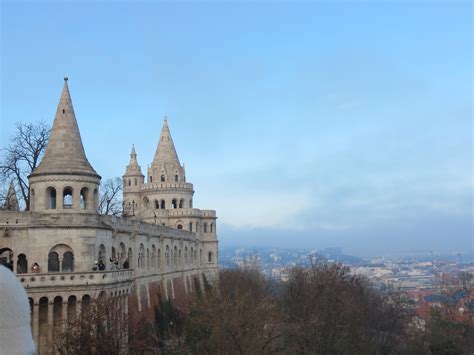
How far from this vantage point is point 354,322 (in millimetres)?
38781

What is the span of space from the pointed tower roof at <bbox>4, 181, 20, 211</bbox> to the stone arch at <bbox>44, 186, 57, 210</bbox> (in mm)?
12345

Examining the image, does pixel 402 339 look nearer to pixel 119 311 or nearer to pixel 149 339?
pixel 149 339

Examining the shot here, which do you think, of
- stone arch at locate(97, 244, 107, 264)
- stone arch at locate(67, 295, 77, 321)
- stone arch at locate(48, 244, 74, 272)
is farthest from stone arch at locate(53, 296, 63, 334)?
stone arch at locate(97, 244, 107, 264)

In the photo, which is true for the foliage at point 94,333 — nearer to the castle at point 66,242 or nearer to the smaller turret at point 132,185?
the castle at point 66,242

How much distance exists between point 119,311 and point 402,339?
28.0m

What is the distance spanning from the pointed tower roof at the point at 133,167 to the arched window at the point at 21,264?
38.1 metres

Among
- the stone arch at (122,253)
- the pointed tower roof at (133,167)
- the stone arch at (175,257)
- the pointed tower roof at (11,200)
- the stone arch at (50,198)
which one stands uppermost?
the pointed tower roof at (133,167)

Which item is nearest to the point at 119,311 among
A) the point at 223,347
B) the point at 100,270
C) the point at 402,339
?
the point at 100,270

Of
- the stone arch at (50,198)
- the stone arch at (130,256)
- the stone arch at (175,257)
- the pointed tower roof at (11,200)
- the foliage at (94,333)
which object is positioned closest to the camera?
the foliage at (94,333)

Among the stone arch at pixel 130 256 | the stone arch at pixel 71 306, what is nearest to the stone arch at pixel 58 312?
the stone arch at pixel 71 306

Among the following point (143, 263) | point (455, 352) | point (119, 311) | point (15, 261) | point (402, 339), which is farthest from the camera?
point (402, 339)

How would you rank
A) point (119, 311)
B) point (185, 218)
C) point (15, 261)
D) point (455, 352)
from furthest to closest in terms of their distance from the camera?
point (185, 218) < point (455, 352) < point (15, 261) < point (119, 311)

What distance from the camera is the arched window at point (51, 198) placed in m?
27.7

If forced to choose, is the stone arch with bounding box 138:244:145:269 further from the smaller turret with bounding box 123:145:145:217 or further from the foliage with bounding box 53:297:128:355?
the smaller turret with bounding box 123:145:145:217
